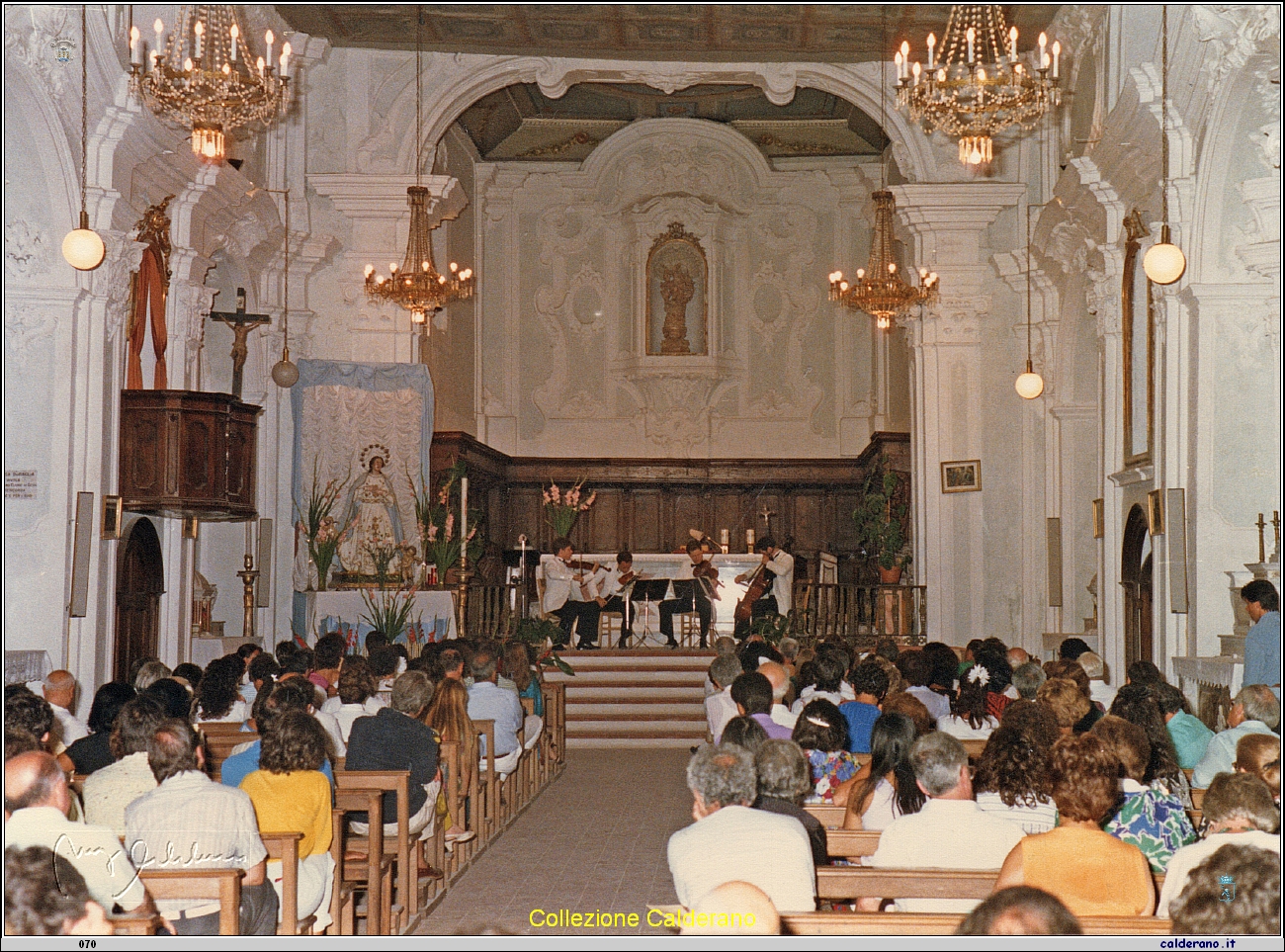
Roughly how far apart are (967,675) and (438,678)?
335 centimetres

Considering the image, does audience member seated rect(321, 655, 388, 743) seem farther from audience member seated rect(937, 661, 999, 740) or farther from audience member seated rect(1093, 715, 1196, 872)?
audience member seated rect(1093, 715, 1196, 872)

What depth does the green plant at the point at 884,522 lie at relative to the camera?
16844mm

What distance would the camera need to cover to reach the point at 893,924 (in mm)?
3740

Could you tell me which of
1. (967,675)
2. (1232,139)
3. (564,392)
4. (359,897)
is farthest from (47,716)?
(564,392)

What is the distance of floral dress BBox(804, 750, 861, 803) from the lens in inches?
249

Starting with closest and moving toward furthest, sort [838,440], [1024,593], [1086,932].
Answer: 1. [1086,932]
2. [1024,593]
3. [838,440]

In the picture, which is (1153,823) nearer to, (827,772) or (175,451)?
(827,772)

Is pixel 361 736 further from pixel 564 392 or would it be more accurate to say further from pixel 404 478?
pixel 564 392

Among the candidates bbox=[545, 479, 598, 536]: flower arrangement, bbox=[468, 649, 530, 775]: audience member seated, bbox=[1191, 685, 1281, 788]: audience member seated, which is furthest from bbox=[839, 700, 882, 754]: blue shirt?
bbox=[545, 479, 598, 536]: flower arrangement

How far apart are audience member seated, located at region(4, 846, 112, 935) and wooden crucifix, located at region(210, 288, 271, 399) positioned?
36.0ft

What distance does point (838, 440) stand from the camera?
2158 centimetres

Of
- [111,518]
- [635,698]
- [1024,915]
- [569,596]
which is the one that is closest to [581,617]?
[569,596]

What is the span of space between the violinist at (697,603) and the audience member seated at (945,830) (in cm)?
1189

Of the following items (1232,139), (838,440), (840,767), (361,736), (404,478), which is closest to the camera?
(840,767)
